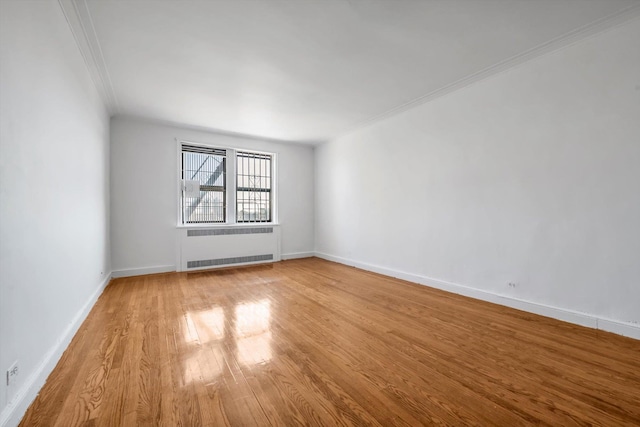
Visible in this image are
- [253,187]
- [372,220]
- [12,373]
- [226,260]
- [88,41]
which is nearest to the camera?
[12,373]

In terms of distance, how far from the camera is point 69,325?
2492 mm

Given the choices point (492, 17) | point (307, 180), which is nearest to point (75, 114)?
point (492, 17)

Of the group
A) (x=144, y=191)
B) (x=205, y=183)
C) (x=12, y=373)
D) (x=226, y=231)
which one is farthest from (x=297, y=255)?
(x=12, y=373)

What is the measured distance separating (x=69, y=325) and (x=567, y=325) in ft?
15.5

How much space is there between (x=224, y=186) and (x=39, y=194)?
4232 mm

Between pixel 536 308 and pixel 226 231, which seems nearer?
pixel 536 308

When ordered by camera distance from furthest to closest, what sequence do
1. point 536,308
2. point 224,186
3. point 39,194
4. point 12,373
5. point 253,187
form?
1. point 253,187
2. point 224,186
3. point 536,308
4. point 39,194
5. point 12,373

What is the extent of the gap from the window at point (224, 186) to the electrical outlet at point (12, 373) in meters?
4.27

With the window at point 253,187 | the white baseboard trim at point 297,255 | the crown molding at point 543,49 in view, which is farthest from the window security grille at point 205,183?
the crown molding at point 543,49

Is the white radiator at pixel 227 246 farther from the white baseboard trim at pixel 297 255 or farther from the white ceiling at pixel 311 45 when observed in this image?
the white ceiling at pixel 311 45

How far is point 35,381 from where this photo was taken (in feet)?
5.62

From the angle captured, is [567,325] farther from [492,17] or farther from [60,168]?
[60,168]

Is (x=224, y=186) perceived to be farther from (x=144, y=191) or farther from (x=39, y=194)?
(x=39, y=194)

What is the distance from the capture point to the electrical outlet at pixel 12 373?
1.44 m
